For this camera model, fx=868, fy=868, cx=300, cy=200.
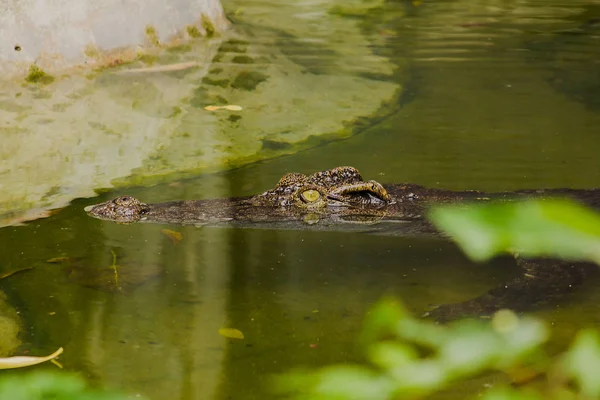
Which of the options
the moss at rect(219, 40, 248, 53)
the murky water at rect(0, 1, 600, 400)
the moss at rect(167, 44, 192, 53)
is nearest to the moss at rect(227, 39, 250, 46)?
the moss at rect(219, 40, 248, 53)

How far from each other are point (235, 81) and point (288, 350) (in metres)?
4.28

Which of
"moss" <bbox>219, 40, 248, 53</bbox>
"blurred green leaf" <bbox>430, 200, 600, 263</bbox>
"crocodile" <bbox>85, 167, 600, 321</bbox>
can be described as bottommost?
"crocodile" <bbox>85, 167, 600, 321</bbox>

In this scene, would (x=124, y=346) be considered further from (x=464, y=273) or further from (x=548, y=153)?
(x=548, y=153)

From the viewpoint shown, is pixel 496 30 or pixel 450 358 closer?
pixel 450 358

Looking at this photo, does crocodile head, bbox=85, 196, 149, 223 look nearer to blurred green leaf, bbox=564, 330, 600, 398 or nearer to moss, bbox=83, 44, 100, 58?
moss, bbox=83, 44, 100, 58

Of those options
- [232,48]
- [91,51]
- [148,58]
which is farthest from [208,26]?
[91,51]

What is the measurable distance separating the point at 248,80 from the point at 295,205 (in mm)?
3157

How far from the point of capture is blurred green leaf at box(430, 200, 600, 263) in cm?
62

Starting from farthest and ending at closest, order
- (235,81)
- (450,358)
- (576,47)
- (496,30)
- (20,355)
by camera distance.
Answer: (496,30) < (576,47) < (235,81) < (20,355) < (450,358)

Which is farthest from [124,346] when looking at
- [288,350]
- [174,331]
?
[288,350]

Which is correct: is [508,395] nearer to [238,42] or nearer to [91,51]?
[91,51]

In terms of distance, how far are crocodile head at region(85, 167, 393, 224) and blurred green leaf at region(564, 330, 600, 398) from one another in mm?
3387

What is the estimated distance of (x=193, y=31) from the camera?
8.16 meters

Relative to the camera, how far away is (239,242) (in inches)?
161
